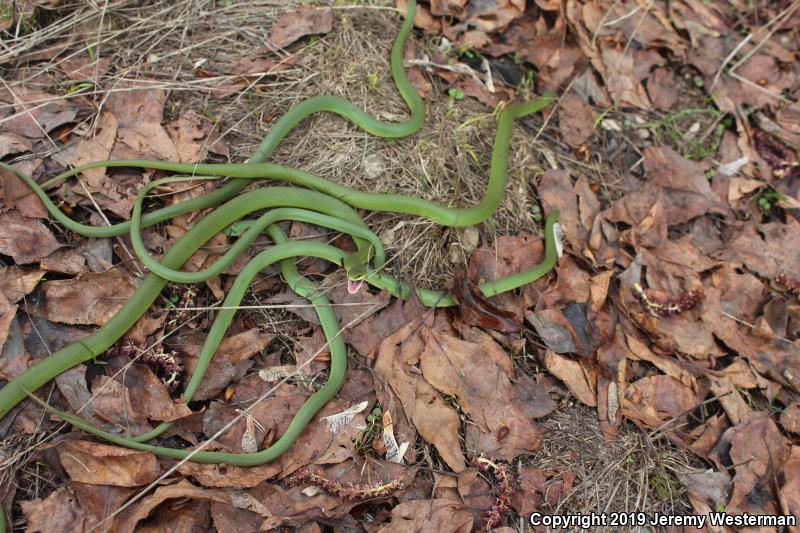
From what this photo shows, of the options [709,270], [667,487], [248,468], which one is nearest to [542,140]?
[709,270]

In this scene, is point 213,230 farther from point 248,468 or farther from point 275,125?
point 248,468

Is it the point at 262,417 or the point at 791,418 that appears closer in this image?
the point at 262,417

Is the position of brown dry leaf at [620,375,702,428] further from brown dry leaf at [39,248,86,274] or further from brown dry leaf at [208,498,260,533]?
brown dry leaf at [39,248,86,274]

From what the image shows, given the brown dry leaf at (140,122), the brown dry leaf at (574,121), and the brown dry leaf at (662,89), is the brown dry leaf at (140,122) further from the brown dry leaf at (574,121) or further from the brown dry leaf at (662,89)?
the brown dry leaf at (662,89)

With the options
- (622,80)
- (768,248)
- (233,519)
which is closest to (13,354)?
(233,519)

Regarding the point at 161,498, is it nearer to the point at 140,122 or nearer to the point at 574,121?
the point at 140,122

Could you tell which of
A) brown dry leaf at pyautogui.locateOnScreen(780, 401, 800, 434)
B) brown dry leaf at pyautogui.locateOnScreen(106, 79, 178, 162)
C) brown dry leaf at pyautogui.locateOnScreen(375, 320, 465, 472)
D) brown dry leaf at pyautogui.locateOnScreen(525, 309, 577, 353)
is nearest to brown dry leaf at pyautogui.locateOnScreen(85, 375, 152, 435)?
brown dry leaf at pyautogui.locateOnScreen(375, 320, 465, 472)
